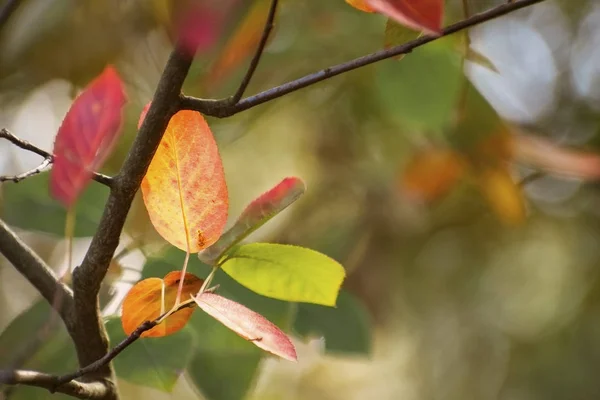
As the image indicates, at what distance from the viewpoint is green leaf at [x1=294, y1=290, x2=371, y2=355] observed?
48 cm

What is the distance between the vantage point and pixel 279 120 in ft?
2.93

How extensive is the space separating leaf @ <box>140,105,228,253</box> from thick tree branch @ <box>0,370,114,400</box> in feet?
0.20

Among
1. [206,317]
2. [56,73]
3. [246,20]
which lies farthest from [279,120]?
[206,317]

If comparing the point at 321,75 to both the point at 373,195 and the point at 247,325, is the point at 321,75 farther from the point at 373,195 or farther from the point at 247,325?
the point at 373,195

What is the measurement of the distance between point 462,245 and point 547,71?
0.93ft

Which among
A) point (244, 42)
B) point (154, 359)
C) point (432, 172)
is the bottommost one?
point (432, 172)

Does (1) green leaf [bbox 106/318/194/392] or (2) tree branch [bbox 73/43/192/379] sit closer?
(2) tree branch [bbox 73/43/192/379]

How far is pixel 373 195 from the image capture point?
940mm

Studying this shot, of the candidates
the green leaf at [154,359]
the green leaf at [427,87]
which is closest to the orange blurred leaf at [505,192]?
the green leaf at [427,87]

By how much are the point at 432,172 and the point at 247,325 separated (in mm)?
579

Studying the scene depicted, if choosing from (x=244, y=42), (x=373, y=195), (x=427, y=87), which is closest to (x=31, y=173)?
(x=244, y=42)

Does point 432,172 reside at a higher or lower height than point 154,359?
lower

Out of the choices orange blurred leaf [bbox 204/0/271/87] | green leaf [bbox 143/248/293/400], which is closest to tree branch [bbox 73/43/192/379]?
green leaf [bbox 143/248/293/400]

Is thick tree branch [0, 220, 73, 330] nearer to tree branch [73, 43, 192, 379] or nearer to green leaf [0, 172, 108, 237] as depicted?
tree branch [73, 43, 192, 379]
